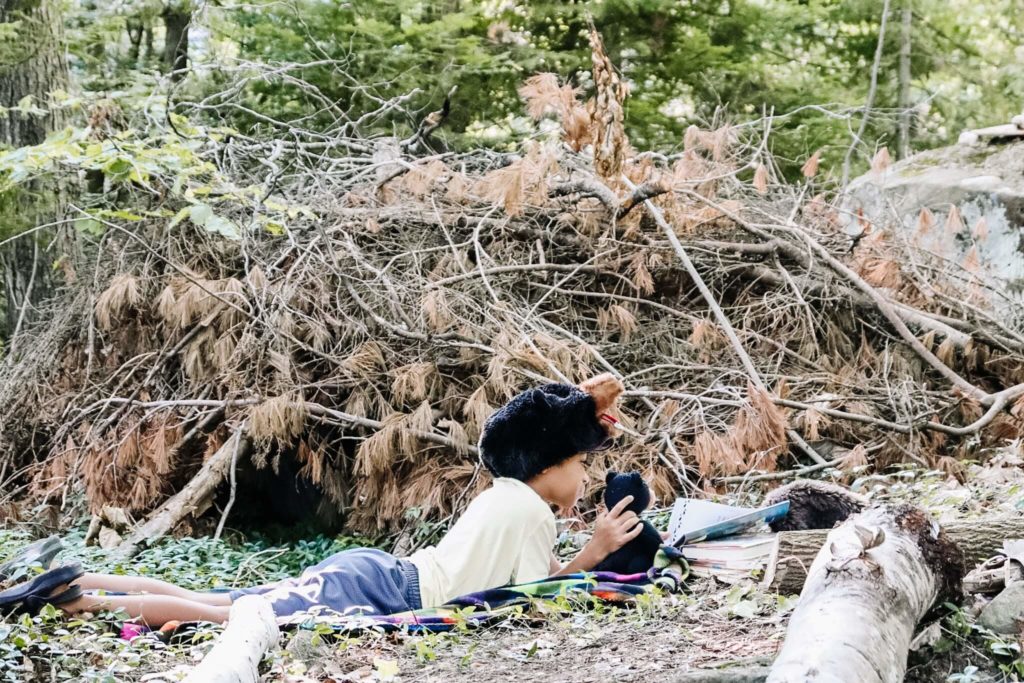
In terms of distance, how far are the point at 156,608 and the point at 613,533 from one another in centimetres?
155

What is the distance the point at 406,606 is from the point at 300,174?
419cm

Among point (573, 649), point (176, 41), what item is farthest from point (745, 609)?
point (176, 41)

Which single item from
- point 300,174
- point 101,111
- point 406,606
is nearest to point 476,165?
point 300,174

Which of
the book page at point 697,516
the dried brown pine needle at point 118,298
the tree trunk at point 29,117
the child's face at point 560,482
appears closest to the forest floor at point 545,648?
the book page at point 697,516

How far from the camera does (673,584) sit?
3428 millimetres

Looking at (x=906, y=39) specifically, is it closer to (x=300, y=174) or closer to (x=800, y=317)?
(x=800, y=317)

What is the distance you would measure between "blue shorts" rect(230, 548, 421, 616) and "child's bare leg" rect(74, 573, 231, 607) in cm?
7

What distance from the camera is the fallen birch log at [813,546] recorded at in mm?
3035

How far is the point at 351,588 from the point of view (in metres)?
3.47

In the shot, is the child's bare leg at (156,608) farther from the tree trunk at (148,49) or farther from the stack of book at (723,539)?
the tree trunk at (148,49)

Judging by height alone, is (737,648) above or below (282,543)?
above

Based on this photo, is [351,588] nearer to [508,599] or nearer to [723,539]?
[508,599]

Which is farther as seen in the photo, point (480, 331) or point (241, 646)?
point (480, 331)

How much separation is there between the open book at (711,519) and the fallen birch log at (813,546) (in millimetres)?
467
